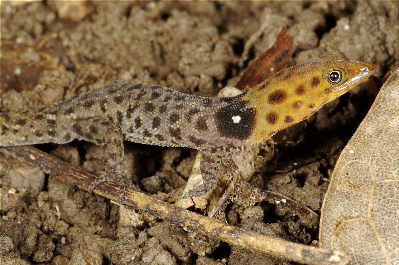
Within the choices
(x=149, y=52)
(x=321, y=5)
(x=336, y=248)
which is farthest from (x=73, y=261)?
(x=321, y=5)

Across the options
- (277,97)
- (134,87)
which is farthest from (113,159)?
(277,97)

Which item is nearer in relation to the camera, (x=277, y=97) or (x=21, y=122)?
(x=277, y=97)

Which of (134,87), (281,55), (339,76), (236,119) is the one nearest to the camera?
(339,76)

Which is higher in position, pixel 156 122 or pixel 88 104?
pixel 88 104

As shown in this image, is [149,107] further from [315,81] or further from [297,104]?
[315,81]

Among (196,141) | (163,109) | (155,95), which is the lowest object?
(196,141)

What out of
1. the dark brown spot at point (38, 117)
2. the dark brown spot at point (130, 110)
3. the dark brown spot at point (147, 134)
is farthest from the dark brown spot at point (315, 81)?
the dark brown spot at point (38, 117)

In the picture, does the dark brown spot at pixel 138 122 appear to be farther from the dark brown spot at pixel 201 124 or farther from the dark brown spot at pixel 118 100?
the dark brown spot at pixel 201 124

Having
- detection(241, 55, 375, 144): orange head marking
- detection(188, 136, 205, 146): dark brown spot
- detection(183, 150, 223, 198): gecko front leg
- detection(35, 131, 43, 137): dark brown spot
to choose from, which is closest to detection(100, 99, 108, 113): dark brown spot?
detection(35, 131, 43, 137): dark brown spot

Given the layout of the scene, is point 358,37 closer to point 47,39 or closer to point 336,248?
point 336,248
